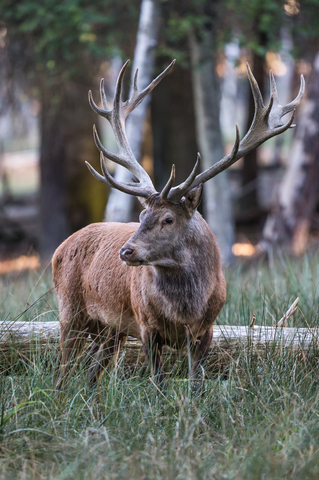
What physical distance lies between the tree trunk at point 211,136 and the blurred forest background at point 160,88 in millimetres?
17

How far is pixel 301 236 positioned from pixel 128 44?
4.67 m

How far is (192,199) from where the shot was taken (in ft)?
13.1

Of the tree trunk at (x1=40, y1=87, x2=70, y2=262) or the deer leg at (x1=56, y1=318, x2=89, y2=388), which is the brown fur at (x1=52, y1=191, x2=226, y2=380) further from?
the tree trunk at (x1=40, y1=87, x2=70, y2=262)

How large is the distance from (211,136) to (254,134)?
16.5ft

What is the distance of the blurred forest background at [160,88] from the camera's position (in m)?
8.80

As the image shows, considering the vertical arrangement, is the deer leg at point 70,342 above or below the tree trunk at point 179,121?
below

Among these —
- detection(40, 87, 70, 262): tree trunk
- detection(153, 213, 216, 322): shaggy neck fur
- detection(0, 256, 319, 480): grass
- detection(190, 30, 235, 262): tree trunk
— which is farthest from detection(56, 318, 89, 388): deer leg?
detection(40, 87, 70, 262): tree trunk

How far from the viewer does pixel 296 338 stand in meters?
4.27

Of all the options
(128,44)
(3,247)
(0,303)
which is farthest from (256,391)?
(3,247)

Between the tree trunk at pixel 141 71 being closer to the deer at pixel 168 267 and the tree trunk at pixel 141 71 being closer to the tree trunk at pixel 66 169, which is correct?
the tree trunk at pixel 66 169

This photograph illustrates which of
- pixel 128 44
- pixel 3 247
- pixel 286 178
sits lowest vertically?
pixel 3 247

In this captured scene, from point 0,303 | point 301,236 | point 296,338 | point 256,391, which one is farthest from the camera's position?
point 301,236

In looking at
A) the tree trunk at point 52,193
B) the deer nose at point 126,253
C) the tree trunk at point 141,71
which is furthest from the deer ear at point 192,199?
the tree trunk at point 52,193

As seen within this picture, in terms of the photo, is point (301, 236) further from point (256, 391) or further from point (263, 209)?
point (256, 391)
